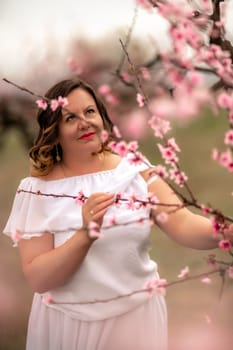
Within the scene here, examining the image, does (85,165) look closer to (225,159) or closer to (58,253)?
(58,253)

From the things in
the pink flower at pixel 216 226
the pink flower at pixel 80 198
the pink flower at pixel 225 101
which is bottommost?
the pink flower at pixel 216 226

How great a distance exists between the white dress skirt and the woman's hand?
221 millimetres

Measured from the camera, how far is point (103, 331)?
1094 millimetres

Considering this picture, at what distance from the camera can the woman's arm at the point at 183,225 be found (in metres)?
1.05

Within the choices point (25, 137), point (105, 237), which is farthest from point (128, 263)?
point (25, 137)

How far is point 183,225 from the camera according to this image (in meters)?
1.07

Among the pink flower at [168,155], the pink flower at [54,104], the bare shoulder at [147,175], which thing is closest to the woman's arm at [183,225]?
the bare shoulder at [147,175]

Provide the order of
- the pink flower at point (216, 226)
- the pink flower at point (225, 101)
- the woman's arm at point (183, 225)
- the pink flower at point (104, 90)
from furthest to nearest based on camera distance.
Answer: the pink flower at point (104, 90), the woman's arm at point (183, 225), the pink flower at point (216, 226), the pink flower at point (225, 101)

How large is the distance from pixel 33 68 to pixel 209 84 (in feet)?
1.39

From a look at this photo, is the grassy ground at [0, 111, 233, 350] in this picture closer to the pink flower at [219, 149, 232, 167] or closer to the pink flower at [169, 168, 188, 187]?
the pink flower at [169, 168, 188, 187]

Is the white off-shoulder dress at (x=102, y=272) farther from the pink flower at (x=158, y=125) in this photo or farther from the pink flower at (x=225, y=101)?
the pink flower at (x=225, y=101)

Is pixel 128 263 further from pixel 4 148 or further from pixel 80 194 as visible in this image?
pixel 4 148

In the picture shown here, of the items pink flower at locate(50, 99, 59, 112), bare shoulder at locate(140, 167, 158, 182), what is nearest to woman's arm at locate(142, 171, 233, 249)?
bare shoulder at locate(140, 167, 158, 182)

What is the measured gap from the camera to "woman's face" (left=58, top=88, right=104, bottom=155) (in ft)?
3.53
